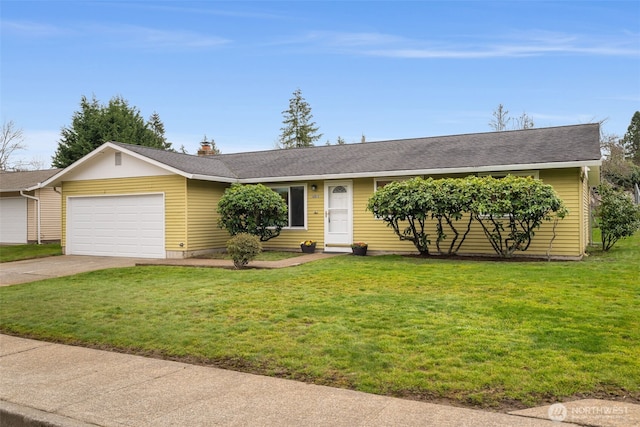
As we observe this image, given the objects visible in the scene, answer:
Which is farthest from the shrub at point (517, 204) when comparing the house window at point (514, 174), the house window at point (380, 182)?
the house window at point (380, 182)

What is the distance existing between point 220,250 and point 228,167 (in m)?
3.60

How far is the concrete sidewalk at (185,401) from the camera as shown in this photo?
11.0ft

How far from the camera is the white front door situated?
14688mm

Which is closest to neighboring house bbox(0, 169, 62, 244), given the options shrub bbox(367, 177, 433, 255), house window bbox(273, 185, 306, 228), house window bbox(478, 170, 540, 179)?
house window bbox(273, 185, 306, 228)

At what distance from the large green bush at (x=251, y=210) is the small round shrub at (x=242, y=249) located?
9.12 ft

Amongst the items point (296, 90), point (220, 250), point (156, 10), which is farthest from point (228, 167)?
point (296, 90)

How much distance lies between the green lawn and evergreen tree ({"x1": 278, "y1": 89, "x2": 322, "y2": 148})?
39.1 m

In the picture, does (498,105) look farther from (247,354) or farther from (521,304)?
(247,354)

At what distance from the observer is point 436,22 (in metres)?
14.3

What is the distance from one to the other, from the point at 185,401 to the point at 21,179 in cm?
2414

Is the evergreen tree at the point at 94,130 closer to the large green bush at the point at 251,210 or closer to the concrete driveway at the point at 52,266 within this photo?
the concrete driveway at the point at 52,266

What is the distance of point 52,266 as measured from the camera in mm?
13086

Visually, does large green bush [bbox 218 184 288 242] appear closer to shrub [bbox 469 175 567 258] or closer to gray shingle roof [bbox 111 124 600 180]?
gray shingle roof [bbox 111 124 600 180]

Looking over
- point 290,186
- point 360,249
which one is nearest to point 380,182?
point 360,249
